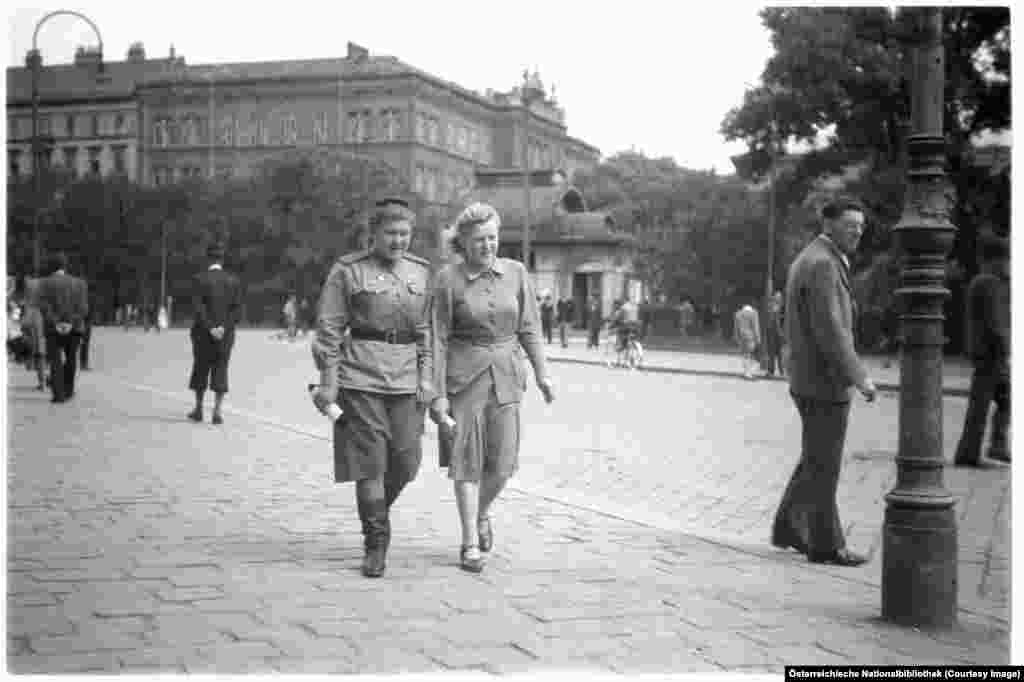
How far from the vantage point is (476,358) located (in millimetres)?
5898

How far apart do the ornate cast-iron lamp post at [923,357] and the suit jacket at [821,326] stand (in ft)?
2.71

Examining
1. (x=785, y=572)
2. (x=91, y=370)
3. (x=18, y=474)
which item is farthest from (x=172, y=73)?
(x=91, y=370)

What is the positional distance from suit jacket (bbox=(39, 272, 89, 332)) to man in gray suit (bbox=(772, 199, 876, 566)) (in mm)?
9902

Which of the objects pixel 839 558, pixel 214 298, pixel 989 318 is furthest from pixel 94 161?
pixel 989 318

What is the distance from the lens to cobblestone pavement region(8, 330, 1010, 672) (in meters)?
4.34

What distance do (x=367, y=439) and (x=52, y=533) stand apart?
1937 mm

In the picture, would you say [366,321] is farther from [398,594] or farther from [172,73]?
[172,73]

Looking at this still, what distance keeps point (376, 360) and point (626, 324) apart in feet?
73.3

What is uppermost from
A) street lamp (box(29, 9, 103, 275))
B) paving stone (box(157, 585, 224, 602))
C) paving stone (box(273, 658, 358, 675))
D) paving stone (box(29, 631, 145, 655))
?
street lamp (box(29, 9, 103, 275))

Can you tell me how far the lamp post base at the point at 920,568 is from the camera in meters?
4.96

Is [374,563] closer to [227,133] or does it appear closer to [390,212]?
[390,212]

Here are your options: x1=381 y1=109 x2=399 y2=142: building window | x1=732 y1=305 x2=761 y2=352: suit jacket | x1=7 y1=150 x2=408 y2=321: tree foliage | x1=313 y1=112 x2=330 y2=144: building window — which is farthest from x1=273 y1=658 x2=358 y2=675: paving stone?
x1=381 y1=109 x2=399 y2=142: building window

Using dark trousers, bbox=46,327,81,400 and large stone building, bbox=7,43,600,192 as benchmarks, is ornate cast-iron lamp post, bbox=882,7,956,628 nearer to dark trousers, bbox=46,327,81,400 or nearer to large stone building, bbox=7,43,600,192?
large stone building, bbox=7,43,600,192

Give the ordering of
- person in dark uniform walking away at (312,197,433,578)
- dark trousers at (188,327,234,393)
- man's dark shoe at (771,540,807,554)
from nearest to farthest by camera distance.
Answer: person in dark uniform walking away at (312,197,433,578)
man's dark shoe at (771,540,807,554)
dark trousers at (188,327,234,393)
